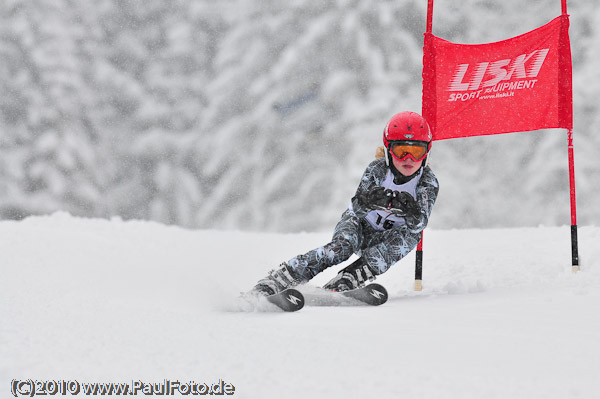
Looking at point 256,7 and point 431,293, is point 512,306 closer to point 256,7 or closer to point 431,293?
point 431,293

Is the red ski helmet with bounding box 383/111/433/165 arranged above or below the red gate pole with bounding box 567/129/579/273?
above

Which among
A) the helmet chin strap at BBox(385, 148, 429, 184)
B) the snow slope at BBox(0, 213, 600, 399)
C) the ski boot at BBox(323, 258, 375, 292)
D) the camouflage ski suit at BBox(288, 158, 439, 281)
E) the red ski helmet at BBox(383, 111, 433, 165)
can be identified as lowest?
the snow slope at BBox(0, 213, 600, 399)

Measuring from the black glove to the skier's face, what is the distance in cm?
18

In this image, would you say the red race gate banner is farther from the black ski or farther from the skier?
the black ski

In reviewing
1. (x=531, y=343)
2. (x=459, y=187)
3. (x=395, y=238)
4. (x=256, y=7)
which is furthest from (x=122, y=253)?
(x=256, y=7)

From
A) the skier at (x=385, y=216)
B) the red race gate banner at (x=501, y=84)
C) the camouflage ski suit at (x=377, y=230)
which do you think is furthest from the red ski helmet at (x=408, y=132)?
the red race gate banner at (x=501, y=84)

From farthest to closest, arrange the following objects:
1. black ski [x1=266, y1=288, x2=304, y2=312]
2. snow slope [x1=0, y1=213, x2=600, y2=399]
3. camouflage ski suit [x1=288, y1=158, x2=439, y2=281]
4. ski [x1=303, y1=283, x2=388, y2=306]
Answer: camouflage ski suit [x1=288, y1=158, x2=439, y2=281], ski [x1=303, y1=283, x2=388, y2=306], black ski [x1=266, y1=288, x2=304, y2=312], snow slope [x1=0, y1=213, x2=600, y2=399]

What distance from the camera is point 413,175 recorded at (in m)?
3.82

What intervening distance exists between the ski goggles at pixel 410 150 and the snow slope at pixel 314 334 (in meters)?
0.93

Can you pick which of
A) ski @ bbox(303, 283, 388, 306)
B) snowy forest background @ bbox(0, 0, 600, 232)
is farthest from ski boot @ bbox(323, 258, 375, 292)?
snowy forest background @ bbox(0, 0, 600, 232)

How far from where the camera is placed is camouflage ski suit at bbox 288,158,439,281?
3.63m

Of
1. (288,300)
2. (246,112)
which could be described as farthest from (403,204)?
(246,112)

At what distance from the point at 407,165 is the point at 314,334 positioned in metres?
1.88

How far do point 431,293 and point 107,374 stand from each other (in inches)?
111
